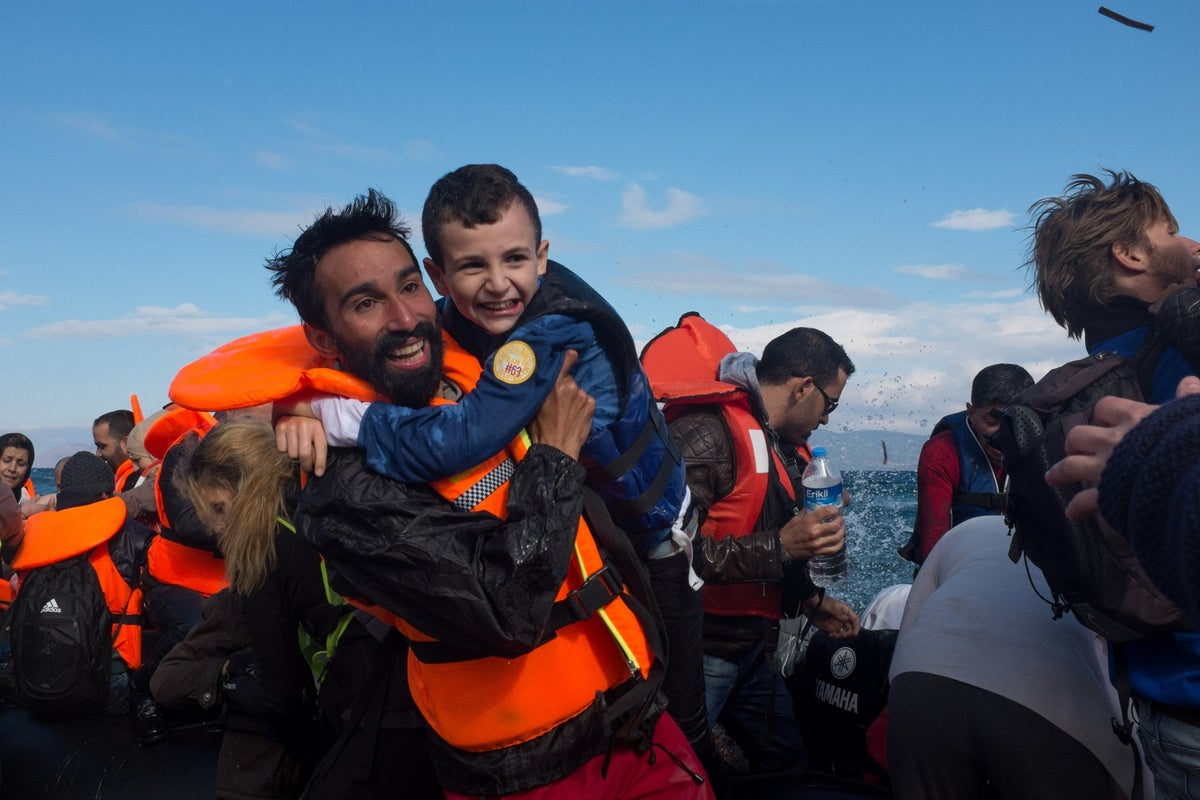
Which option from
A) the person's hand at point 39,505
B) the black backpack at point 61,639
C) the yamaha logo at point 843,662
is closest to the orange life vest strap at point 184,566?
the black backpack at point 61,639

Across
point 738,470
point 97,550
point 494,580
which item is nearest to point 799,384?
point 738,470

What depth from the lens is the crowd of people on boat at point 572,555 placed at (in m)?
2.20

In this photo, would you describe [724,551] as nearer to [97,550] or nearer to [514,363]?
[514,363]

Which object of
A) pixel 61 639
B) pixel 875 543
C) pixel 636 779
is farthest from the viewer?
pixel 875 543

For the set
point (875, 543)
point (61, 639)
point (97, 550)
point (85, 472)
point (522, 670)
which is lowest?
point (875, 543)

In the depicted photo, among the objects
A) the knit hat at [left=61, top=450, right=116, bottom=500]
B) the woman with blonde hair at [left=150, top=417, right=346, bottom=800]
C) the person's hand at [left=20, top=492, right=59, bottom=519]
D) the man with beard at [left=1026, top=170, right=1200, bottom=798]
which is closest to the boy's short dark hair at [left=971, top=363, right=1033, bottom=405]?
the man with beard at [left=1026, top=170, right=1200, bottom=798]

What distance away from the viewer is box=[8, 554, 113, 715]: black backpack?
203 inches

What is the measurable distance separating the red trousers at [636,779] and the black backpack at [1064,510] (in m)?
1.09

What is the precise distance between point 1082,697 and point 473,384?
1.93m

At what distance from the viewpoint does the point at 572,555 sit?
2324 mm

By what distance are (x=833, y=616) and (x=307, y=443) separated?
273cm

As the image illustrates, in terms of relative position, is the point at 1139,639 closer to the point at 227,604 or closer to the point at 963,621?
the point at 963,621

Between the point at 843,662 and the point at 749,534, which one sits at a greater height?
the point at 749,534

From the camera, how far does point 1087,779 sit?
2586mm
